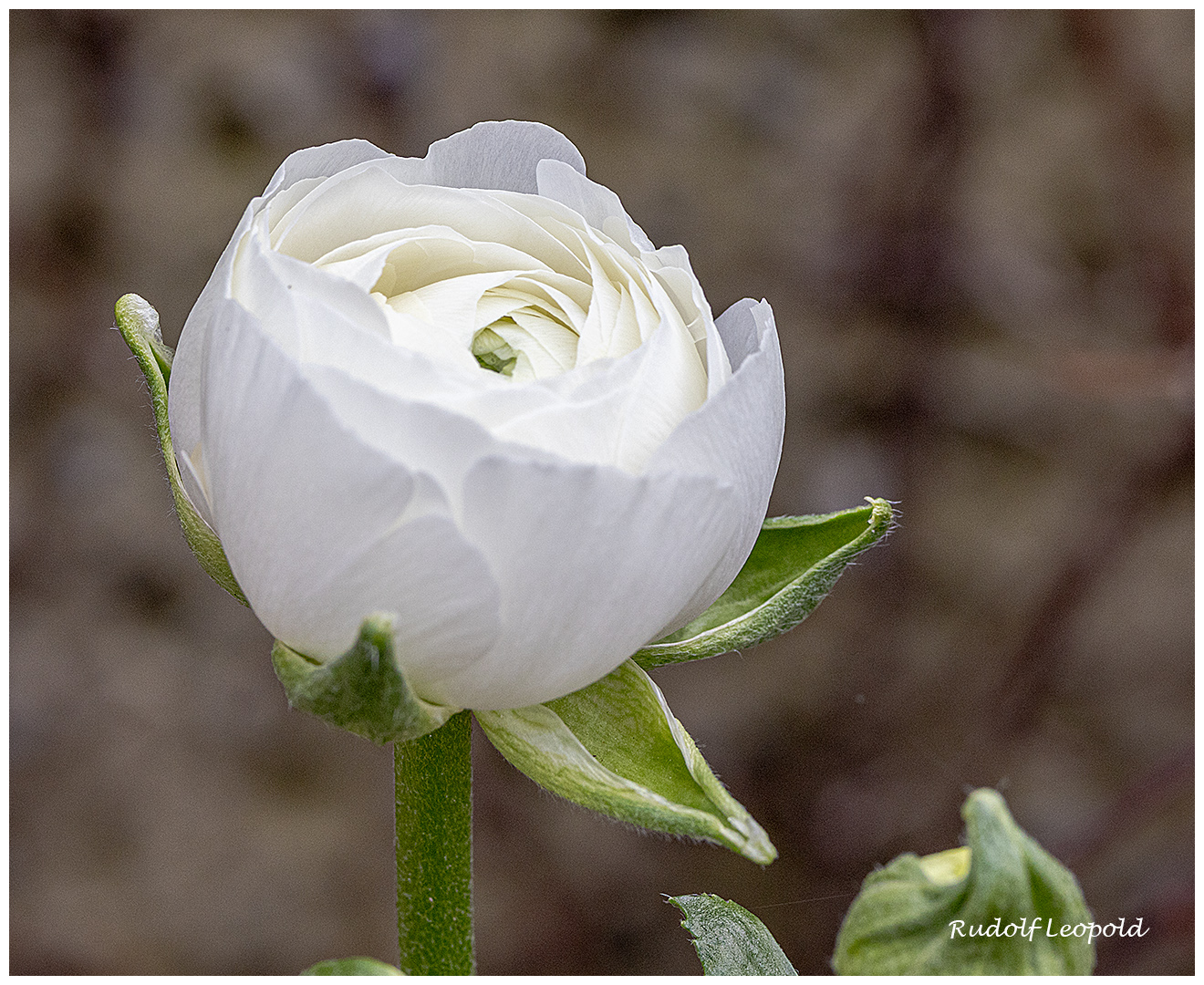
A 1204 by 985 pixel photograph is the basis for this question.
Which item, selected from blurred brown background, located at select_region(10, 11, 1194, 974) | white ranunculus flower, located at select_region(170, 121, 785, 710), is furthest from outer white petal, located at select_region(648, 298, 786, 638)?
blurred brown background, located at select_region(10, 11, 1194, 974)

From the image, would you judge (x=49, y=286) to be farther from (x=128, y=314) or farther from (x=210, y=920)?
(x=128, y=314)

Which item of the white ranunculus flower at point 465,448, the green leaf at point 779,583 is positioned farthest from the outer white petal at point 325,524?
the green leaf at point 779,583

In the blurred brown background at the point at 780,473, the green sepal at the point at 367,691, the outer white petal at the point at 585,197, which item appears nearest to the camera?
the green sepal at the point at 367,691

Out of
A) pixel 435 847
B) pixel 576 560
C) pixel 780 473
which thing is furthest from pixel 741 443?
pixel 780 473

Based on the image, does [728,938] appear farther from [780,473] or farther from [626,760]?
[780,473]

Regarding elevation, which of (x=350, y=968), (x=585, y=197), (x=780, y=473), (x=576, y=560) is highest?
(x=780, y=473)

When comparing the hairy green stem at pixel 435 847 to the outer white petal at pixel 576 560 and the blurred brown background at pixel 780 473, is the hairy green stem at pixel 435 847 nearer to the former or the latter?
the outer white petal at pixel 576 560
